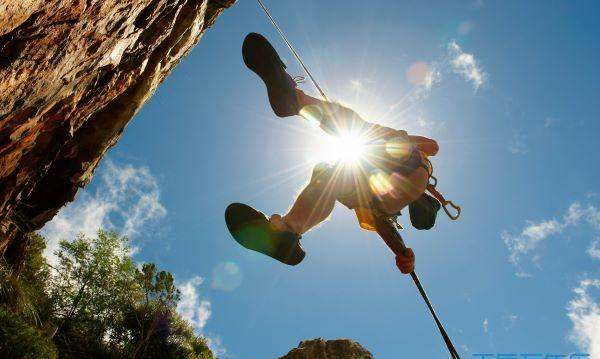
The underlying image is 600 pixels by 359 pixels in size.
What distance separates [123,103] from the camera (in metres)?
5.84

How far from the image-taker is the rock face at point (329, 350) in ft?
40.8

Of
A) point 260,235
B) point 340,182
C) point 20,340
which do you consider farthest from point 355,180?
point 20,340

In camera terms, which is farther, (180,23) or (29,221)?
(29,221)

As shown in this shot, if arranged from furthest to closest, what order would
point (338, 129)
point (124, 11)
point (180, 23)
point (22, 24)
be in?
point (180, 23) → point (124, 11) → point (338, 129) → point (22, 24)

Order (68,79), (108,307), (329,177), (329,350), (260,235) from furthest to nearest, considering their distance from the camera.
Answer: (108,307)
(329,350)
(68,79)
(329,177)
(260,235)

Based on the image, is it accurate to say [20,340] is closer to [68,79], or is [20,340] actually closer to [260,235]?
[68,79]

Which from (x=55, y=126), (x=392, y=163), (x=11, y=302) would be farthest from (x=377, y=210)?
(x=11, y=302)

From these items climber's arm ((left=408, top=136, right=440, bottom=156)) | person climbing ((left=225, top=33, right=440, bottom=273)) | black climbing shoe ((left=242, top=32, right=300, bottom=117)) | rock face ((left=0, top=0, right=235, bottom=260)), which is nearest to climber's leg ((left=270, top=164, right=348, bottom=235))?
person climbing ((left=225, top=33, right=440, bottom=273))

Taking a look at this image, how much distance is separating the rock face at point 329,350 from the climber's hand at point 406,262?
10735mm

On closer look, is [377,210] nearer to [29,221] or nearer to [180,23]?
[180,23]

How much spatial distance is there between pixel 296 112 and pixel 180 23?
3827mm

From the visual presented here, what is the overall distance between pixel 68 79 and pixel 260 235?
2.32m

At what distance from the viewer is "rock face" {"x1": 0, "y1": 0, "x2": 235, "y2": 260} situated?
2.21 m

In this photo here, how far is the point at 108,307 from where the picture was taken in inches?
832
